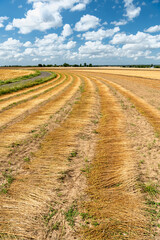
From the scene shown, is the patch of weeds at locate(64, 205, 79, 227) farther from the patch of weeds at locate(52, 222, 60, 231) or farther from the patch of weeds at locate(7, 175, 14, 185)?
the patch of weeds at locate(7, 175, 14, 185)

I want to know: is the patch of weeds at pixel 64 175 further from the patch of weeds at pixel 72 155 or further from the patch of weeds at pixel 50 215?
the patch of weeds at pixel 50 215

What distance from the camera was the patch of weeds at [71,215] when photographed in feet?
10.1

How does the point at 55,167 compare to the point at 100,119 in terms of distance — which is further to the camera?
the point at 100,119

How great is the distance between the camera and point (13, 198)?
369cm

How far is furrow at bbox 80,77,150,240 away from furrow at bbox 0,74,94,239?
92cm

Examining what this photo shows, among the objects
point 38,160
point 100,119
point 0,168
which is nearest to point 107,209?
point 38,160

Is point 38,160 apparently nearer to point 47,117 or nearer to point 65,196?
point 65,196

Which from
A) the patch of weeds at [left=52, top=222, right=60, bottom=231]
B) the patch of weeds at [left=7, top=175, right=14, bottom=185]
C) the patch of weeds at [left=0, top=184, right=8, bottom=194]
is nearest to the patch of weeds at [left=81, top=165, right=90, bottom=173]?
the patch of weeds at [left=52, top=222, right=60, bottom=231]

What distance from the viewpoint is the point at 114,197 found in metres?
3.70

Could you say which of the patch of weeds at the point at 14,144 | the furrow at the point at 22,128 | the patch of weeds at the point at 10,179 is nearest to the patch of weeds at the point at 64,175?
the patch of weeds at the point at 10,179

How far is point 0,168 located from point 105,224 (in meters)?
3.44

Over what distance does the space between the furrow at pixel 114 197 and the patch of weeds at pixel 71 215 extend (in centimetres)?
24

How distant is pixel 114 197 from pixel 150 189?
0.93 m

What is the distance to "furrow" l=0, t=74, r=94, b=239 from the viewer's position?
2.97m
